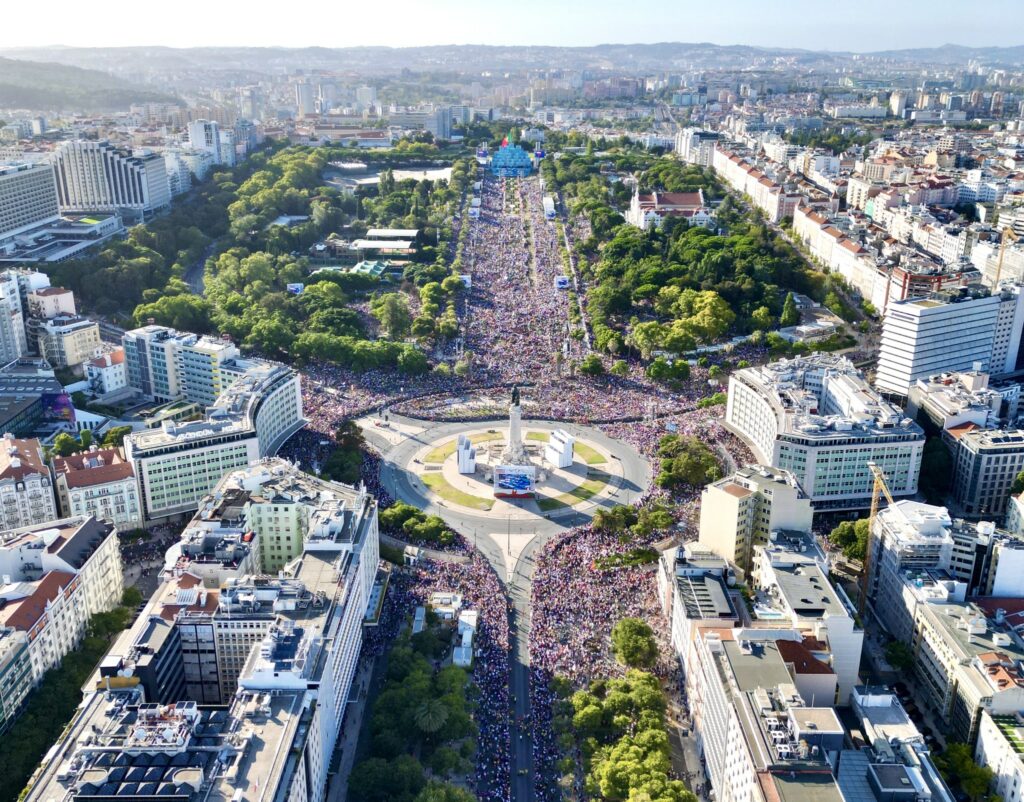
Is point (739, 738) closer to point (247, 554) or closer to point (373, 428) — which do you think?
point (247, 554)

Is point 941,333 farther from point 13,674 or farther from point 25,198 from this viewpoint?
point 25,198

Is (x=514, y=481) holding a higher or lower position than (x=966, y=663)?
lower

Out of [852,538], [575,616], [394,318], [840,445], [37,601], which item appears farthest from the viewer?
[394,318]

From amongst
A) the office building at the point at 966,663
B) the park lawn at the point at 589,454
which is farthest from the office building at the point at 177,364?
the office building at the point at 966,663

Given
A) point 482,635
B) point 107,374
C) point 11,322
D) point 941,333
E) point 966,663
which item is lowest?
point 482,635

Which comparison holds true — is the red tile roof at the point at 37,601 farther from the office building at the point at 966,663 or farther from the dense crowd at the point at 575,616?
the office building at the point at 966,663

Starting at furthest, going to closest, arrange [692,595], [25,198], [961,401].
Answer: [25,198] < [961,401] < [692,595]

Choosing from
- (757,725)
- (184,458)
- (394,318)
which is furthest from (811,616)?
(394,318)

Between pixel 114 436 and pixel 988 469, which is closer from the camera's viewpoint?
pixel 988 469
